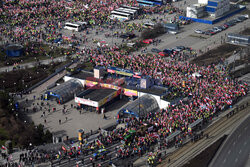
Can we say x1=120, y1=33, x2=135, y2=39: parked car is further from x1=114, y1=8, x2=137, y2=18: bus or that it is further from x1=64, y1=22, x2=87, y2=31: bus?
x1=114, y1=8, x2=137, y2=18: bus

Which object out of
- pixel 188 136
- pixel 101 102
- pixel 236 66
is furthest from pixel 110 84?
pixel 236 66

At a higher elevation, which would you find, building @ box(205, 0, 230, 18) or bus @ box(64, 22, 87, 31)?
building @ box(205, 0, 230, 18)

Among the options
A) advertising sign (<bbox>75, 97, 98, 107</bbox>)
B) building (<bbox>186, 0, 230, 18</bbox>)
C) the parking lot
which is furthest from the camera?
building (<bbox>186, 0, 230, 18</bbox>)

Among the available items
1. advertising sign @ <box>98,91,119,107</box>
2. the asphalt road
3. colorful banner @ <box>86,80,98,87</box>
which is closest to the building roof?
advertising sign @ <box>98,91,119,107</box>

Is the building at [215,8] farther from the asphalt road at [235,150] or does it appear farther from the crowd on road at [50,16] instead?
the asphalt road at [235,150]

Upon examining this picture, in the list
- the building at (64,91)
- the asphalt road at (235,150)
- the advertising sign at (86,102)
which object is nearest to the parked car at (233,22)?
the building at (64,91)

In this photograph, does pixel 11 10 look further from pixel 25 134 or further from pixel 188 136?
pixel 188 136
